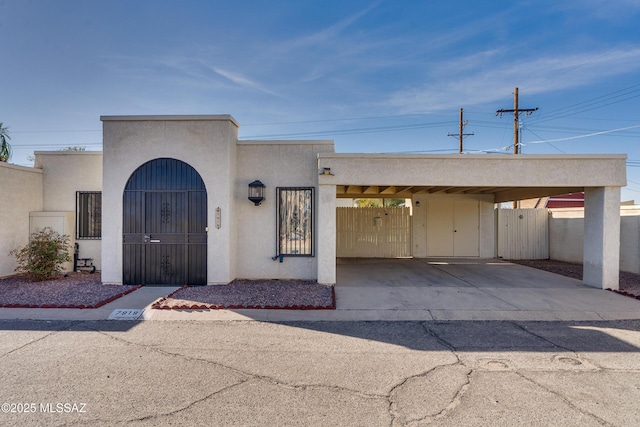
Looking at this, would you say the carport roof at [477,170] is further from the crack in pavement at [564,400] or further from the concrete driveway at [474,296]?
the crack in pavement at [564,400]

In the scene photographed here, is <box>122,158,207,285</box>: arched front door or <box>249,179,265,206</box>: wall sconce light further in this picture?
<box>249,179,265,206</box>: wall sconce light

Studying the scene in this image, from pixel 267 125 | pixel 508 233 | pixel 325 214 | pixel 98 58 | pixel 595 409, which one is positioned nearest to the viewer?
pixel 595 409

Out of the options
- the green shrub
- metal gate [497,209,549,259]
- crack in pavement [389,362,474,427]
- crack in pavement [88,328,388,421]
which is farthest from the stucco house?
metal gate [497,209,549,259]

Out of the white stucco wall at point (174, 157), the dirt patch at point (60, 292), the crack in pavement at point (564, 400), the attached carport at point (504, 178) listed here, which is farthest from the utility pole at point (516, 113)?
the dirt patch at point (60, 292)

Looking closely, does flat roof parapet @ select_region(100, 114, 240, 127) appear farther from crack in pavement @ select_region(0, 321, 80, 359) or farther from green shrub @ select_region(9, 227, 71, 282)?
crack in pavement @ select_region(0, 321, 80, 359)

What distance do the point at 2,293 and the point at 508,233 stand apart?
16.0m

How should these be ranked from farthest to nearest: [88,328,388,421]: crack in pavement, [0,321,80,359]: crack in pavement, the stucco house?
1. the stucco house
2. [0,321,80,359]: crack in pavement
3. [88,328,388,421]: crack in pavement

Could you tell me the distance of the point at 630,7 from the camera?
9625 millimetres

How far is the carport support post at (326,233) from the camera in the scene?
7746 mm

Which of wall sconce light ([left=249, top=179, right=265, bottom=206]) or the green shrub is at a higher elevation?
wall sconce light ([left=249, top=179, right=265, bottom=206])

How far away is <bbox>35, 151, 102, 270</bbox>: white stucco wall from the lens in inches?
379

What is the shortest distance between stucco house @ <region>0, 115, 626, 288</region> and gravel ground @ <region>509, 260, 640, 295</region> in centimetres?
72

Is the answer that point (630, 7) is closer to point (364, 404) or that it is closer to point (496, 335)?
point (496, 335)

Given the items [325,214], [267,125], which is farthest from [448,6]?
[267,125]
